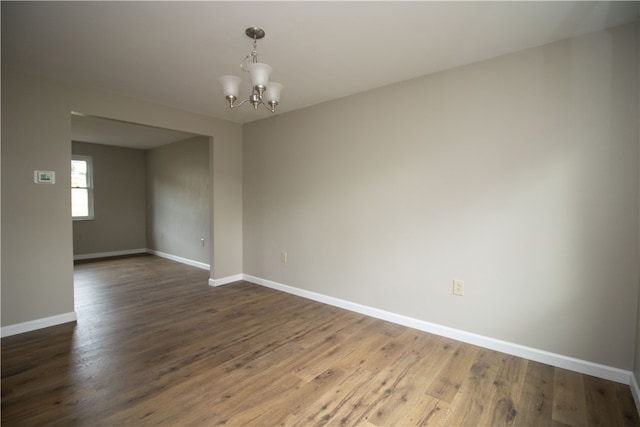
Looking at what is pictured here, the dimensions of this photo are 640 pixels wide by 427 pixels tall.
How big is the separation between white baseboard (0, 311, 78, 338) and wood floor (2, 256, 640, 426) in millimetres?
94

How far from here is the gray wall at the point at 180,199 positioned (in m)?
5.47

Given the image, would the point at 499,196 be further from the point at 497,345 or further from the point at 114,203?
the point at 114,203

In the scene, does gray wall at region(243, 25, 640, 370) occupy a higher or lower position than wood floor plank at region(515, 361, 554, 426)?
higher

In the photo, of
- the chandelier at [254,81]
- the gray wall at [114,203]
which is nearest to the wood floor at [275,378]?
the chandelier at [254,81]

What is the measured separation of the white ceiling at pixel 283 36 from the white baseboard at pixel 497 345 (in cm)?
227

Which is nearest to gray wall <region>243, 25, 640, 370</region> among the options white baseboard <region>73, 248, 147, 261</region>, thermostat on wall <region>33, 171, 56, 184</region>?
thermostat on wall <region>33, 171, 56, 184</region>

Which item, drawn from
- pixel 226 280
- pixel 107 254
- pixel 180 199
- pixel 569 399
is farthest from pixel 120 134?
pixel 569 399

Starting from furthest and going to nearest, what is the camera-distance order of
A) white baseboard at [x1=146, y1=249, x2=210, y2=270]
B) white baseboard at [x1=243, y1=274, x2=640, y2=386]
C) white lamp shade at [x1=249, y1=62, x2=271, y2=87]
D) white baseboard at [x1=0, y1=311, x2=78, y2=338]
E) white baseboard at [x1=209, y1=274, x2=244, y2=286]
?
white baseboard at [x1=146, y1=249, x2=210, y2=270], white baseboard at [x1=209, y1=274, x2=244, y2=286], white baseboard at [x1=0, y1=311, x2=78, y2=338], white baseboard at [x1=243, y1=274, x2=640, y2=386], white lamp shade at [x1=249, y1=62, x2=271, y2=87]

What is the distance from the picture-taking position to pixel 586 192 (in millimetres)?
2092

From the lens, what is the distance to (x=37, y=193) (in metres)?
2.87

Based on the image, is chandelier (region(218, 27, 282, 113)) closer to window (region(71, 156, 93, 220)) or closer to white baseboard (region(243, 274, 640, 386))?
white baseboard (region(243, 274, 640, 386))

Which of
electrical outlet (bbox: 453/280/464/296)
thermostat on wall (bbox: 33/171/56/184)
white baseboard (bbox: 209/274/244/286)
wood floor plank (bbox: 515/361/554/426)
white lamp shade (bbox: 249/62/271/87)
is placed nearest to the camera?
wood floor plank (bbox: 515/361/554/426)

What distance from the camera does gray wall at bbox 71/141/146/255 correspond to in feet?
20.4

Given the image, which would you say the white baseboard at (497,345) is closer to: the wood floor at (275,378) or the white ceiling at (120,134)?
the wood floor at (275,378)
